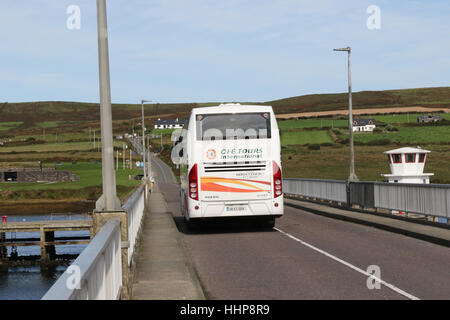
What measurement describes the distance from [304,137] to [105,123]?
5038 inches

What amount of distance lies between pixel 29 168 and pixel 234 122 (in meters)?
115

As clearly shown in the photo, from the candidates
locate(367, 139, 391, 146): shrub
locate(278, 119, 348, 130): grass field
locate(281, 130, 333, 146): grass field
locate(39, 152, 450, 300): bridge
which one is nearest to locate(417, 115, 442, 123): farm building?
locate(278, 119, 348, 130): grass field

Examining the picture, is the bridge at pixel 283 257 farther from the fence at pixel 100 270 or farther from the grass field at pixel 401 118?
the grass field at pixel 401 118

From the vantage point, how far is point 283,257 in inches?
527

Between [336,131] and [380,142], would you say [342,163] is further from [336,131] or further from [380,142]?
[336,131]

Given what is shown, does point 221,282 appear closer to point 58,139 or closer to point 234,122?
point 234,122

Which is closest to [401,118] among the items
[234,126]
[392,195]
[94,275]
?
[392,195]

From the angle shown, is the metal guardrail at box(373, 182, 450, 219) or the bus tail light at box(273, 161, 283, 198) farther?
the bus tail light at box(273, 161, 283, 198)

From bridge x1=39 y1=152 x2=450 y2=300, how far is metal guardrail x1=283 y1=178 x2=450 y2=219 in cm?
4

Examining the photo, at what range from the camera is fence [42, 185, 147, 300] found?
424 cm

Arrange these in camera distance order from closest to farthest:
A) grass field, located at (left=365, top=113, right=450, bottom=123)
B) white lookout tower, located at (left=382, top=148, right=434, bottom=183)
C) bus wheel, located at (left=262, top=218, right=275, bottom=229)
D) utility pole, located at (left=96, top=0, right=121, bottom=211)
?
utility pole, located at (left=96, top=0, right=121, bottom=211) → bus wheel, located at (left=262, top=218, right=275, bottom=229) → white lookout tower, located at (left=382, top=148, right=434, bottom=183) → grass field, located at (left=365, top=113, right=450, bottom=123)

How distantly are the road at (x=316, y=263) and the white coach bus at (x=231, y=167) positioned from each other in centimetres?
88

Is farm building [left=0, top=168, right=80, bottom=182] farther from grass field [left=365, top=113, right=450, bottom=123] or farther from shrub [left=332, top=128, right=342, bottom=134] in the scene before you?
grass field [left=365, top=113, right=450, bottom=123]

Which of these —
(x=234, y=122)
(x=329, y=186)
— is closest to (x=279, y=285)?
(x=234, y=122)
